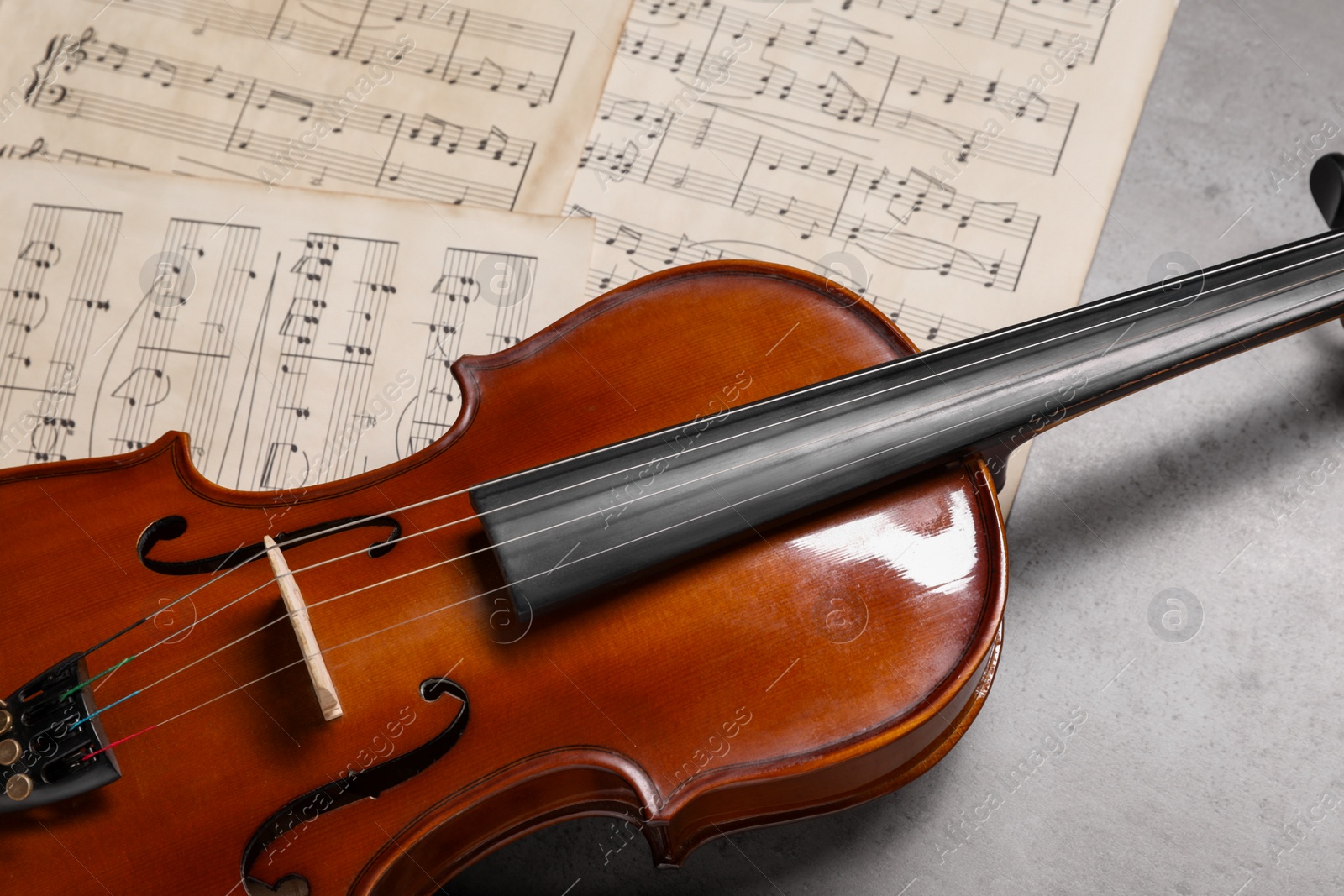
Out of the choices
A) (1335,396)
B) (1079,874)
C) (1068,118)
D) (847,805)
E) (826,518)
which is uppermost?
(1068,118)

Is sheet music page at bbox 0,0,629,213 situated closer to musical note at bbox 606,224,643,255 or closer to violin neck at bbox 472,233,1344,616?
musical note at bbox 606,224,643,255

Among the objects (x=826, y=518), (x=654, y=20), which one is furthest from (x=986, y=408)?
(x=654, y=20)

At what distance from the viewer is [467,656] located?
118 centimetres

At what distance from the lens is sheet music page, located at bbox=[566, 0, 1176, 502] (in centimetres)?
183

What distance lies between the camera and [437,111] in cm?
194

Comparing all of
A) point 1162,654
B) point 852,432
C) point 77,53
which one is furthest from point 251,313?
point 1162,654

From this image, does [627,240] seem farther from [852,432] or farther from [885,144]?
[852,432]

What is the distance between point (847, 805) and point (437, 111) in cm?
153

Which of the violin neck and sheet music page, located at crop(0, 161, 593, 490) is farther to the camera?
sheet music page, located at crop(0, 161, 593, 490)

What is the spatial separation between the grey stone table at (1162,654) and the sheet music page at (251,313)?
33.2 inches

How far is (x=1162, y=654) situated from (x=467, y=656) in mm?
1256

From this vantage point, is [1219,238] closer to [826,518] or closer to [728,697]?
[826,518]

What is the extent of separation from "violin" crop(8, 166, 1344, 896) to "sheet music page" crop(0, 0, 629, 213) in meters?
0.73

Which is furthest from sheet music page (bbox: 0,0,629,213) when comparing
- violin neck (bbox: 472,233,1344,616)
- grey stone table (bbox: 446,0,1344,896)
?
grey stone table (bbox: 446,0,1344,896)
